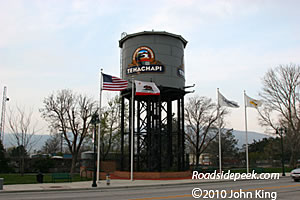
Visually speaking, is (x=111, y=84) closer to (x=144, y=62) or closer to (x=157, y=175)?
(x=144, y=62)

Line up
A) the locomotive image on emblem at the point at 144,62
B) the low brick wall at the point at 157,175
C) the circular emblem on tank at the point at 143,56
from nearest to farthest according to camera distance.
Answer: the low brick wall at the point at 157,175 → the locomotive image on emblem at the point at 144,62 → the circular emblem on tank at the point at 143,56

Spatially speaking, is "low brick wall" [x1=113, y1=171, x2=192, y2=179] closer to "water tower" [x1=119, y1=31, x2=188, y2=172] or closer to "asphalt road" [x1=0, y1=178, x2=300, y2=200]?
"water tower" [x1=119, y1=31, x2=188, y2=172]

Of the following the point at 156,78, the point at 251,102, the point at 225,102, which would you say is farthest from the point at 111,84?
the point at 251,102

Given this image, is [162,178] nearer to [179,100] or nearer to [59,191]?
[179,100]

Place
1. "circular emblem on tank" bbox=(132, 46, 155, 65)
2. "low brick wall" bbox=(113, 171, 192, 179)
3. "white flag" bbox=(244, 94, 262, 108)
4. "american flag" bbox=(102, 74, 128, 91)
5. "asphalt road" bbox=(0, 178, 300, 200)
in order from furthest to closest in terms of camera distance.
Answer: "white flag" bbox=(244, 94, 262, 108), "circular emblem on tank" bbox=(132, 46, 155, 65), "low brick wall" bbox=(113, 171, 192, 179), "american flag" bbox=(102, 74, 128, 91), "asphalt road" bbox=(0, 178, 300, 200)

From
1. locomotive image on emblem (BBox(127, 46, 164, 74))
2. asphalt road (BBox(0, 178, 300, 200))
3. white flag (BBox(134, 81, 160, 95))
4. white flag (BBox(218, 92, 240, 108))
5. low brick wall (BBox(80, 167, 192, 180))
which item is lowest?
low brick wall (BBox(80, 167, 192, 180))

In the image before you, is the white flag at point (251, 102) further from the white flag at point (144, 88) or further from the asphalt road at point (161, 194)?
the asphalt road at point (161, 194)

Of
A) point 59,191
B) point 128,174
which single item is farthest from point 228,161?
point 59,191

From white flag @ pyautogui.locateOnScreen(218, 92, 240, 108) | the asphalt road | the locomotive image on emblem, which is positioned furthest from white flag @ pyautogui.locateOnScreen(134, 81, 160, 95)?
the asphalt road

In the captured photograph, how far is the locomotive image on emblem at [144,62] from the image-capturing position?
30.8 meters

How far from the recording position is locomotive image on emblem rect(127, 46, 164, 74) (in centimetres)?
3082

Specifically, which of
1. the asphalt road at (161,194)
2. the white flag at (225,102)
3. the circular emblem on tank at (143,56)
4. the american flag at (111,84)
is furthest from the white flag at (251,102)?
the american flag at (111,84)

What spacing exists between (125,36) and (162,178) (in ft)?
49.8

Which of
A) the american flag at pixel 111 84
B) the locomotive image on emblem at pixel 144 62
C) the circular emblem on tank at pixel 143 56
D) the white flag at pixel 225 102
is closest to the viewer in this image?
the american flag at pixel 111 84
